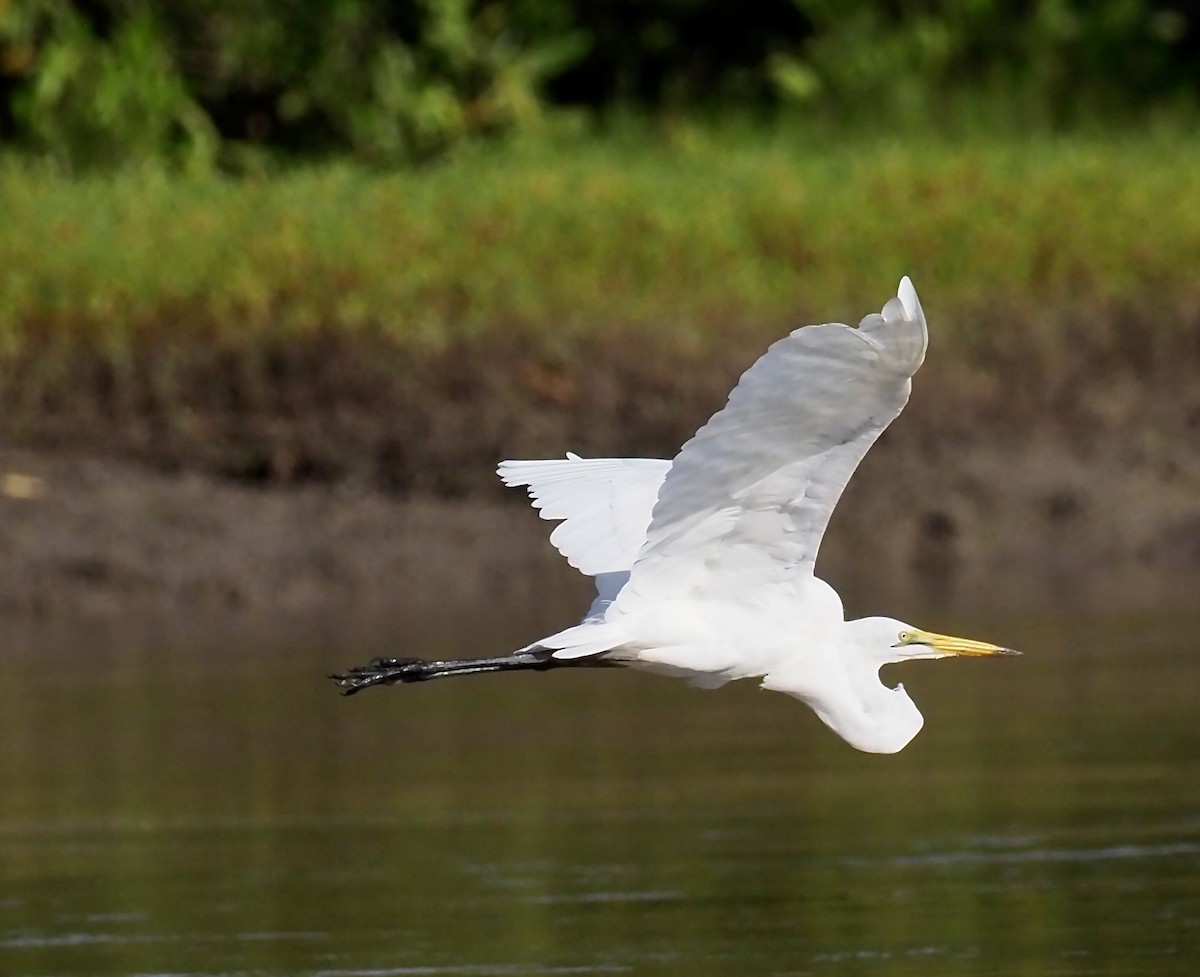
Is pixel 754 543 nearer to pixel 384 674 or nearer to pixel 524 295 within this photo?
pixel 384 674

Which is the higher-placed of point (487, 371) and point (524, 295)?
point (524, 295)

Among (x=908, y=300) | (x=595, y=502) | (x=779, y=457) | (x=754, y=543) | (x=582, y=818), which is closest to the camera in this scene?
(x=908, y=300)

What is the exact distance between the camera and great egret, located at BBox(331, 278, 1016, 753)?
5.25 meters

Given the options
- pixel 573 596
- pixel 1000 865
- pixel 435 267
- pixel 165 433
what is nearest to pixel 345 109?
pixel 435 267

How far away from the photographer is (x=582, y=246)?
13.5 metres

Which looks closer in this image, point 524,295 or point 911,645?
point 911,645

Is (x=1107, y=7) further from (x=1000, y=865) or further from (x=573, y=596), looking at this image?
(x=1000, y=865)

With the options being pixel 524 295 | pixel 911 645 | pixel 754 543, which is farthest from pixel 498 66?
pixel 754 543

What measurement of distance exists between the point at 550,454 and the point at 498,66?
171 inches

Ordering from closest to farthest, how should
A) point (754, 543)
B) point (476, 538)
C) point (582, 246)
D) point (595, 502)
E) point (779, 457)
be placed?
point (779, 457) → point (754, 543) → point (595, 502) → point (476, 538) → point (582, 246)

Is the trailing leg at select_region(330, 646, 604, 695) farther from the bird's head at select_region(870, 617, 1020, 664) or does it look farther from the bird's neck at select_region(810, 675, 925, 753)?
the bird's head at select_region(870, 617, 1020, 664)

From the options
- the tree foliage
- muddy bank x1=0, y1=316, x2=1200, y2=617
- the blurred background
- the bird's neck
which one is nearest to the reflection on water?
the blurred background

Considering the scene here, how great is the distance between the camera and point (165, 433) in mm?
12359

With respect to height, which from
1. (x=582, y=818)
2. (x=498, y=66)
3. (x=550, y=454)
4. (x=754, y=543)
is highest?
(x=498, y=66)
